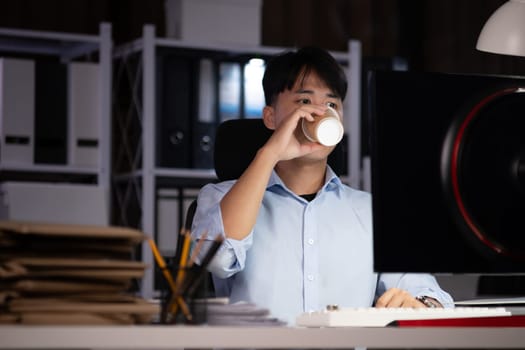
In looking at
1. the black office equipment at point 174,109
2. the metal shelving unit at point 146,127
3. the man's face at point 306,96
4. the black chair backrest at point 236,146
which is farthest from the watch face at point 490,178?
the black office equipment at point 174,109

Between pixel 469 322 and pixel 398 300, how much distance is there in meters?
0.45

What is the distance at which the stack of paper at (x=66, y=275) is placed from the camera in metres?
1.03

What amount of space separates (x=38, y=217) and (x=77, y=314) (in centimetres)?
203

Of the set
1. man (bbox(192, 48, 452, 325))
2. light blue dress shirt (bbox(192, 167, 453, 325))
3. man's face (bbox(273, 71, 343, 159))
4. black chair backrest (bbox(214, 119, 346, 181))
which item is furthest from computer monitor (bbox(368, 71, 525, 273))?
black chair backrest (bbox(214, 119, 346, 181))

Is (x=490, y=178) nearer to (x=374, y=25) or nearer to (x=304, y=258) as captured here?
(x=304, y=258)

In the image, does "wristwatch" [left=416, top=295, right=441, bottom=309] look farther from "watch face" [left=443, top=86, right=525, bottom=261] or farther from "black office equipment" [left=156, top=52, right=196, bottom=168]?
"black office equipment" [left=156, top=52, right=196, bottom=168]

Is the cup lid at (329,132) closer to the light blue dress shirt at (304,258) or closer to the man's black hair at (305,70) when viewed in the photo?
the light blue dress shirt at (304,258)

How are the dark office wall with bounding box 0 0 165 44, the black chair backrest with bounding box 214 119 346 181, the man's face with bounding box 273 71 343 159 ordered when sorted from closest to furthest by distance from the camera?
the man's face with bounding box 273 71 343 159
the black chair backrest with bounding box 214 119 346 181
the dark office wall with bounding box 0 0 165 44

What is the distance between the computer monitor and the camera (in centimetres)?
107

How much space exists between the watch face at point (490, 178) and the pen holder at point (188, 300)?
308 millimetres

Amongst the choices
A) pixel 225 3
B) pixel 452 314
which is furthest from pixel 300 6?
pixel 452 314

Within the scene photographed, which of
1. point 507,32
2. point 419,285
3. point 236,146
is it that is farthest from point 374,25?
point 419,285

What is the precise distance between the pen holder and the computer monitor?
8.6 inches

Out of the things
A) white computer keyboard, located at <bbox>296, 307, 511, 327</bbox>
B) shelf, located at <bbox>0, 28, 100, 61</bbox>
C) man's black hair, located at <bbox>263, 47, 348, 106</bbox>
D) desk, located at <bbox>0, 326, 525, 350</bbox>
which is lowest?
white computer keyboard, located at <bbox>296, 307, 511, 327</bbox>
